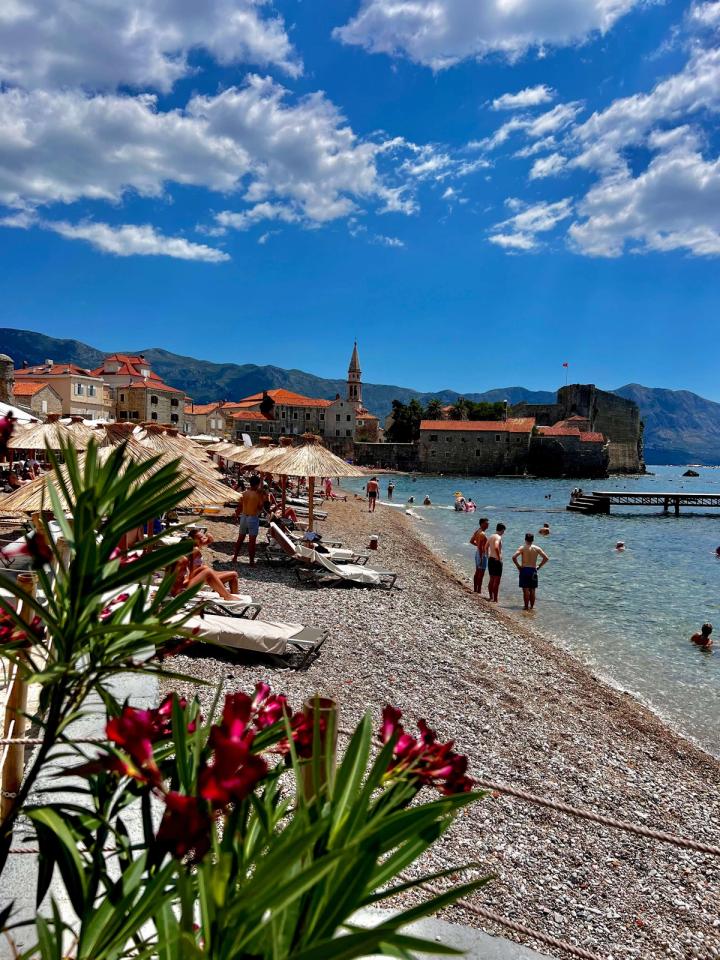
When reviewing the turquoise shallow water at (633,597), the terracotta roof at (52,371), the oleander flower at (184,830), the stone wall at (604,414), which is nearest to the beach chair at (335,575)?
the turquoise shallow water at (633,597)

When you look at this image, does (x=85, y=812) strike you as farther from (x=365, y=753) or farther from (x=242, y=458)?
(x=242, y=458)

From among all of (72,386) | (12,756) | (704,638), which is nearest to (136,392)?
(72,386)

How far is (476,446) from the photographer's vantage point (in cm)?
8612

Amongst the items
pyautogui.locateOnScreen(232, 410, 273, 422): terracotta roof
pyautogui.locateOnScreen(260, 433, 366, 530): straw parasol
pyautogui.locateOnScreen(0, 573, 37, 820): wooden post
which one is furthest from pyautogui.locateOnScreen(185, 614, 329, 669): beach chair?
pyautogui.locateOnScreen(232, 410, 273, 422): terracotta roof

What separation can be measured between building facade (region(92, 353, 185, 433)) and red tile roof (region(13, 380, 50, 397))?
14.5 metres

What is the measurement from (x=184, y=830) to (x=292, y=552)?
11709mm

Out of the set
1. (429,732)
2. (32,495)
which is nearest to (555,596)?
(32,495)

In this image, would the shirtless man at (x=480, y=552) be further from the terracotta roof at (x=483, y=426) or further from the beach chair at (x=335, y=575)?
the terracotta roof at (x=483, y=426)

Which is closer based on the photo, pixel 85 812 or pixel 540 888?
pixel 85 812

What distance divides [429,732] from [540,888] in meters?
3.35

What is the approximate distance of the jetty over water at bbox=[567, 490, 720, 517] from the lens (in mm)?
42562

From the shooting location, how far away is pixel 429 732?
136 centimetres

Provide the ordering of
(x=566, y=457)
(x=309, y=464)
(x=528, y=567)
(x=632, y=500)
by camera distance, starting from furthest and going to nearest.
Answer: (x=566, y=457)
(x=632, y=500)
(x=309, y=464)
(x=528, y=567)

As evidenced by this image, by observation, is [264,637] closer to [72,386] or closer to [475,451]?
[72,386]
